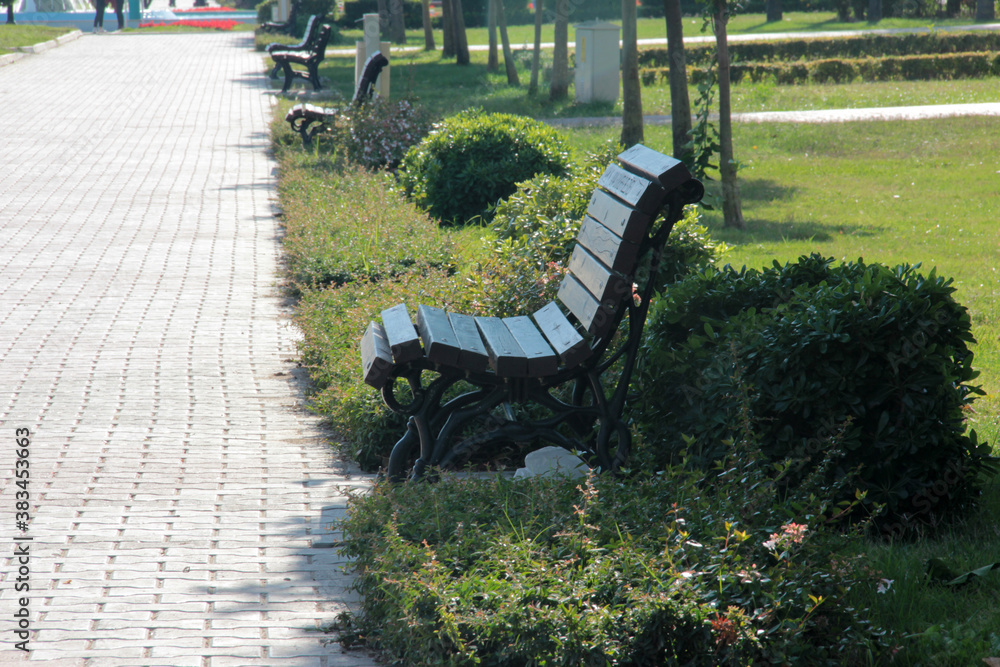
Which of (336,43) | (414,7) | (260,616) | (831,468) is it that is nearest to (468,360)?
(260,616)

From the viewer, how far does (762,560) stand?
9.06 ft

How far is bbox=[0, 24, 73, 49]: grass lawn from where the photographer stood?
30.2 m

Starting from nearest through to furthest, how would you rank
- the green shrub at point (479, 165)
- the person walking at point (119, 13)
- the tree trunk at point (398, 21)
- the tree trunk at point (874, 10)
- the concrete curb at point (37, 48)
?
the green shrub at point (479, 165) → the concrete curb at point (37, 48) → the tree trunk at point (398, 21) → the tree trunk at point (874, 10) → the person walking at point (119, 13)

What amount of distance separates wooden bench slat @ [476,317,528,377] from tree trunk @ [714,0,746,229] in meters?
5.30

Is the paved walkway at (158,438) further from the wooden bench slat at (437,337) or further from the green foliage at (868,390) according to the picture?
the green foliage at (868,390)

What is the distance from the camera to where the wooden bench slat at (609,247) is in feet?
12.1

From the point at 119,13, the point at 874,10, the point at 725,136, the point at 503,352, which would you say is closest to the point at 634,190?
the point at 503,352

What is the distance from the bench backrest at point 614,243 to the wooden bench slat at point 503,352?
179 mm

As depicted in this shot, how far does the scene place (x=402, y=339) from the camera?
12.1 feet

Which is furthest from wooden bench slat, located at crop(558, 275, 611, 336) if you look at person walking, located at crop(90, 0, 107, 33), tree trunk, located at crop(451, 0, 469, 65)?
person walking, located at crop(90, 0, 107, 33)

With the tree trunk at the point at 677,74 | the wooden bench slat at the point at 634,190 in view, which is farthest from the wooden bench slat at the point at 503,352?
the tree trunk at the point at 677,74

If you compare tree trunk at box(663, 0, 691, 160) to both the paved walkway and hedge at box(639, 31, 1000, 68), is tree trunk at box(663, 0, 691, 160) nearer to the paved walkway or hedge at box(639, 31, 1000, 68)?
the paved walkway

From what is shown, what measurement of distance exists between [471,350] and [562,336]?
0.49 metres

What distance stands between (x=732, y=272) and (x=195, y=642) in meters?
2.61
